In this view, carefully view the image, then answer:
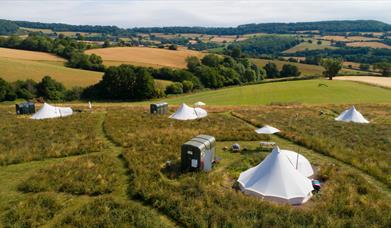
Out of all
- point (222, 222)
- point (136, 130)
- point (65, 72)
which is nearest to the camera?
point (222, 222)

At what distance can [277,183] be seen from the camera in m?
14.3

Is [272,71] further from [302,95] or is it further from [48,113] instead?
[48,113]

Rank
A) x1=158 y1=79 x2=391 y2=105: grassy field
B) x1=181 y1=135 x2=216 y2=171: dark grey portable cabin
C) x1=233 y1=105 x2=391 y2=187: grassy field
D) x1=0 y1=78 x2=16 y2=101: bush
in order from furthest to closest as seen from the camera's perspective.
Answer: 1. x1=0 y1=78 x2=16 y2=101: bush
2. x1=158 y1=79 x2=391 y2=105: grassy field
3. x1=233 y1=105 x2=391 y2=187: grassy field
4. x1=181 y1=135 x2=216 y2=171: dark grey portable cabin

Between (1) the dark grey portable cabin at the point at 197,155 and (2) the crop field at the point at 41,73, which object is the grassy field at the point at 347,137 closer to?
(1) the dark grey portable cabin at the point at 197,155

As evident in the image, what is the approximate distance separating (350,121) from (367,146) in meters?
8.93

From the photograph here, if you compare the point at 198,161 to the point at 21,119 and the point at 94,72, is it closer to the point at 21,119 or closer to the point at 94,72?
the point at 21,119

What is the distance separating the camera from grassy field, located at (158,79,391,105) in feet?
192

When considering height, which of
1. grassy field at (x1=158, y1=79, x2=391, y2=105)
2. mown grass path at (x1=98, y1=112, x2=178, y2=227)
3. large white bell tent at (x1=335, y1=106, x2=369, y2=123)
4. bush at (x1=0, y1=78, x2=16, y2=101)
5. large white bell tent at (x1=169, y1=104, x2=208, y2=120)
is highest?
mown grass path at (x1=98, y1=112, x2=178, y2=227)

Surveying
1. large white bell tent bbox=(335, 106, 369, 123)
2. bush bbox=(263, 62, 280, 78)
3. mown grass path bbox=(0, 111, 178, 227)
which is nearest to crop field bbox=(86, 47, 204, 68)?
bush bbox=(263, 62, 280, 78)

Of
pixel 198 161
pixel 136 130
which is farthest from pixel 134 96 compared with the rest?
pixel 198 161

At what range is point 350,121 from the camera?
31641mm

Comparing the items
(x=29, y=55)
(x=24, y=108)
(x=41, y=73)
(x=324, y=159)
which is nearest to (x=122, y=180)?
(x=324, y=159)

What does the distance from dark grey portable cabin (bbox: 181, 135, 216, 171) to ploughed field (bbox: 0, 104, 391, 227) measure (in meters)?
0.67

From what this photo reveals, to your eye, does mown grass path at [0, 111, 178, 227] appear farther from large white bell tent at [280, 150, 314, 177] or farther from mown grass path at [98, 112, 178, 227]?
large white bell tent at [280, 150, 314, 177]
